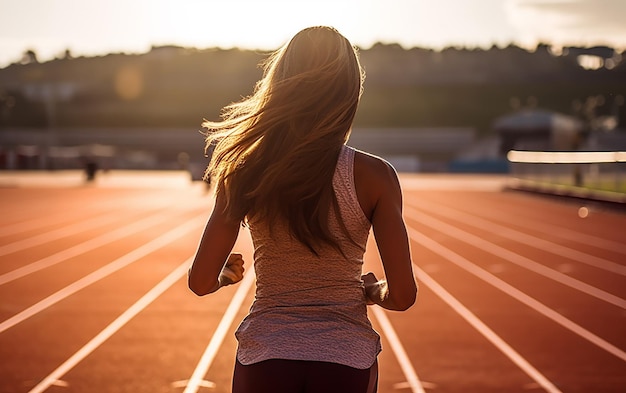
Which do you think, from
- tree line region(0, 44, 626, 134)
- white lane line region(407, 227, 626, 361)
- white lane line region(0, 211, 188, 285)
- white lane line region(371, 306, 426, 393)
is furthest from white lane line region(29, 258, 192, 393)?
tree line region(0, 44, 626, 134)

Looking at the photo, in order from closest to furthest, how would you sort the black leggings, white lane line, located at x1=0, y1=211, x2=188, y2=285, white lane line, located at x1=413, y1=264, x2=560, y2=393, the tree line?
the black leggings, white lane line, located at x1=413, y1=264, x2=560, y2=393, white lane line, located at x1=0, y1=211, x2=188, y2=285, the tree line

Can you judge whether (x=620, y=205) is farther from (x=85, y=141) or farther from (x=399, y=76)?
(x=399, y=76)

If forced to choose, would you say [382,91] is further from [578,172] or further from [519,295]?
[519,295]

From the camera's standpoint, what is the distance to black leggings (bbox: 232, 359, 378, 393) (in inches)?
84.2

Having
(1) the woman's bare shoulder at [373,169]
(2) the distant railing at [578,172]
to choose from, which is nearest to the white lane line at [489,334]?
(1) the woman's bare shoulder at [373,169]

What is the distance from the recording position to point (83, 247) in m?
15.7

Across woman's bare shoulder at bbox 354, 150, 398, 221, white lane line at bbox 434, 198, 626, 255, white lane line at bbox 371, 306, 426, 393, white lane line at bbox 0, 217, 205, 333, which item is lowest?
white lane line at bbox 434, 198, 626, 255

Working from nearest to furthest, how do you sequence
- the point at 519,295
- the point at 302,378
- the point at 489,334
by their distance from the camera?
the point at 302,378, the point at 489,334, the point at 519,295

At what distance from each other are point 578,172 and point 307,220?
100ft

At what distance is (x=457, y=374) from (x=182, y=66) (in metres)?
167

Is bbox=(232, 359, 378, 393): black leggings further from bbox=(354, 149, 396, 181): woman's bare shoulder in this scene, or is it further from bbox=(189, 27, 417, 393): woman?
bbox=(354, 149, 396, 181): woman's bare shoulder

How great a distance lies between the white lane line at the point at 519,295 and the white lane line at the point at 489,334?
67 centimetres

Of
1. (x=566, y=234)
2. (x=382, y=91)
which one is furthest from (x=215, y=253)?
(x=382, y=91)

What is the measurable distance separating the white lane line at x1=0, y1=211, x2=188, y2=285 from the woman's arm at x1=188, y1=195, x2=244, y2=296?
9683 mm
